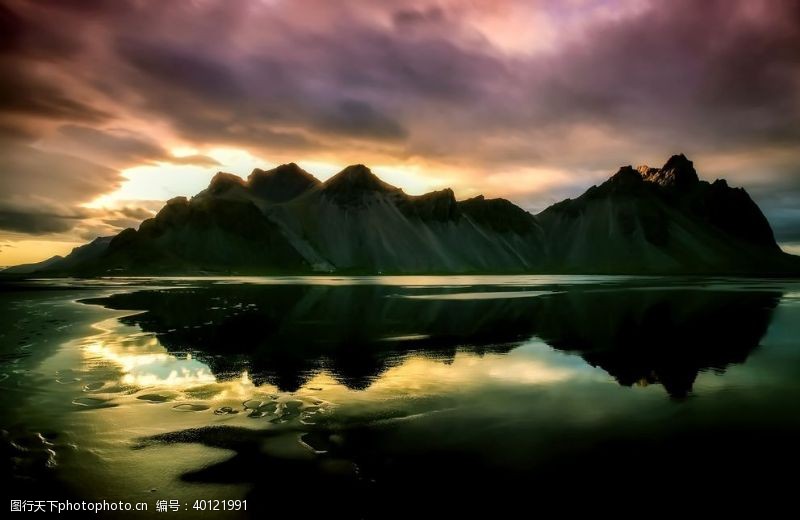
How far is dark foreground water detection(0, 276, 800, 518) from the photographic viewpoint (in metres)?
9.88

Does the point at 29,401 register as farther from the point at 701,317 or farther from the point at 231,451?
the point at 701,317

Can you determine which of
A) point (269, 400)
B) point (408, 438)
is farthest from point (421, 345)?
point (408, 438)

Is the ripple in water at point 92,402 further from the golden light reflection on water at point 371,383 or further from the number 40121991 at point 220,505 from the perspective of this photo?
the number 40121991 at point 220,505

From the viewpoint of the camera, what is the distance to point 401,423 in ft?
47.9

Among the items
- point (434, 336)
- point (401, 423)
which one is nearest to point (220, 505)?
point (401, 423)

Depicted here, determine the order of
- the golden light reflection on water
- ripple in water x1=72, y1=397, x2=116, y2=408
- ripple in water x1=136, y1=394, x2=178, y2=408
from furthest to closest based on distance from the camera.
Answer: the golden light reflection on water, ripple in water x1=136, y1=394, x2=178, y2=408, ripple in water x1=72, y1=397, x2=116, y2=408

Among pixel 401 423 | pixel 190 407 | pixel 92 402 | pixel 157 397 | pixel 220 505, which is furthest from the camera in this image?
pixel 157 397

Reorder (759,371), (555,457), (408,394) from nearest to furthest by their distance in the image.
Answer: (555,457), (408,394), (759,371)

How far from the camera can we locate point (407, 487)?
10.1 meters

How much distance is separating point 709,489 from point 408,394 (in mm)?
9950

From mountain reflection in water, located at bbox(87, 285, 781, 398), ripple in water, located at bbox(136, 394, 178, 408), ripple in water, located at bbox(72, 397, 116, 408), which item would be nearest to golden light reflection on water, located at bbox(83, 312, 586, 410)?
ripple in water, located at bbox(136, 394, 178, 408)

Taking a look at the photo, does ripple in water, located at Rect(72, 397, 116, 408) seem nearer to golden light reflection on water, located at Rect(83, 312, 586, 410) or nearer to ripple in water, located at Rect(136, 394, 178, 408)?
ripple in water, located at Rect(136, 394, 178, 408)

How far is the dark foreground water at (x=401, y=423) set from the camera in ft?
32.4

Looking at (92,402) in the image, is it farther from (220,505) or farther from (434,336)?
(434,336)
